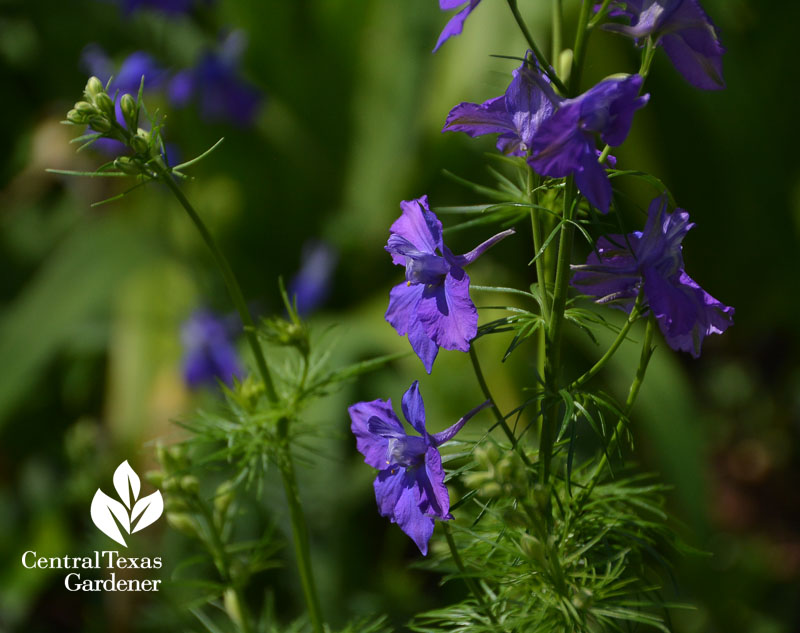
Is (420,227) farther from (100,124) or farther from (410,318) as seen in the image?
(100,124)

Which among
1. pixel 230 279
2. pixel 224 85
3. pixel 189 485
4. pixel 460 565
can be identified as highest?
pixel 224 85

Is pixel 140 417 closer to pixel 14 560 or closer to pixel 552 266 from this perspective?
pixel 14 560

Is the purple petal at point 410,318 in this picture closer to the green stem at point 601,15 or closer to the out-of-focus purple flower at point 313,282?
the green stem at point 601,15


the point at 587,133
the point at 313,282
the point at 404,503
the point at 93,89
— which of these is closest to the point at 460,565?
the point at 404,503

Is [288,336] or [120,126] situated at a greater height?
[120,126]

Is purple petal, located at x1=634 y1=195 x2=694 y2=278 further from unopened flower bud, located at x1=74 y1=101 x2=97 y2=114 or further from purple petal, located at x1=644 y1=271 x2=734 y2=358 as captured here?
unopened flower bud, located at x1=74 y1=101 x2=97 y2=114

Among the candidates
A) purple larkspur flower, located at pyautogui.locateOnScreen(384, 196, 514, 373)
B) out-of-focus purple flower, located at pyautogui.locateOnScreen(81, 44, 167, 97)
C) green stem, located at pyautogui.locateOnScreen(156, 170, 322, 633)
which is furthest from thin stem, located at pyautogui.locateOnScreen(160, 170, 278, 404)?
out-of-focus purple flower, located at pyautogui.locateOnScreen(81, 44, 167, 97)
